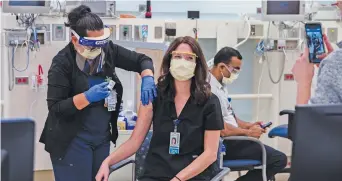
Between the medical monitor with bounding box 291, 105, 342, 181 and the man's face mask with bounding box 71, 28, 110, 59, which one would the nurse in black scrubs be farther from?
the medical monitor with bounding box 291, 105, 342, 181

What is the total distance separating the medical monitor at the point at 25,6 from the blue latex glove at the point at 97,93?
1668mm

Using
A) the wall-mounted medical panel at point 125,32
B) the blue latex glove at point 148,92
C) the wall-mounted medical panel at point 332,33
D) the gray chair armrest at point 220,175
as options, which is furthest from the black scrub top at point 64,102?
the wall-mounted medical panel at point 332,33

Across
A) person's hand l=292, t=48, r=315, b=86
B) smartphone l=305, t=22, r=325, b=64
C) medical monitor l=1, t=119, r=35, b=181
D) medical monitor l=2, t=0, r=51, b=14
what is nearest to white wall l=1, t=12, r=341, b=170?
medical monitor l=2, t=0, r=51, b=14

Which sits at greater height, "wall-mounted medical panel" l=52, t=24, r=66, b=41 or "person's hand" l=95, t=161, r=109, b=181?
"wall-mounted medical panel" l=52, t=24, r=66, b=41

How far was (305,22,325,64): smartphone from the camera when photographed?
9.63 ft

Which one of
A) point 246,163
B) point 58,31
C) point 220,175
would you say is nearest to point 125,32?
point 58,31

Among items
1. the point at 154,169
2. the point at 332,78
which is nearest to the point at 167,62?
the point at 154,169

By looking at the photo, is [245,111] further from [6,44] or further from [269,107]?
[6,44]

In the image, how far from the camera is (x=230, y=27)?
468 cm

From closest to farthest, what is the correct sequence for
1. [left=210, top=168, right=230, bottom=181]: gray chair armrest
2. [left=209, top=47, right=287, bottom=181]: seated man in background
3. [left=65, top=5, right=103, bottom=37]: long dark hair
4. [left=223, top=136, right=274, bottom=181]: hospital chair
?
1. [left=210, top=168, right=230, bottom=181]: gray chair armrest
2. [left=65, top=5, right=103, bottom=37]: long dark hair
3. [left=223, top=136, right=274, bottom=181]: hospital chair
4. [left=209, top=47, right=287, bottom=181]: seated man in background

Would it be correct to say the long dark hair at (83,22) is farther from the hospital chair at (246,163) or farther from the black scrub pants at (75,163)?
the hospital chair at (246,163)

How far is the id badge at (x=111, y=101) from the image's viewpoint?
2492 millimetres

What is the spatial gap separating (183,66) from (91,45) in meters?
0.45

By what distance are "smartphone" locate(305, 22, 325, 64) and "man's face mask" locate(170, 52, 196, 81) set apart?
79 centimetres
